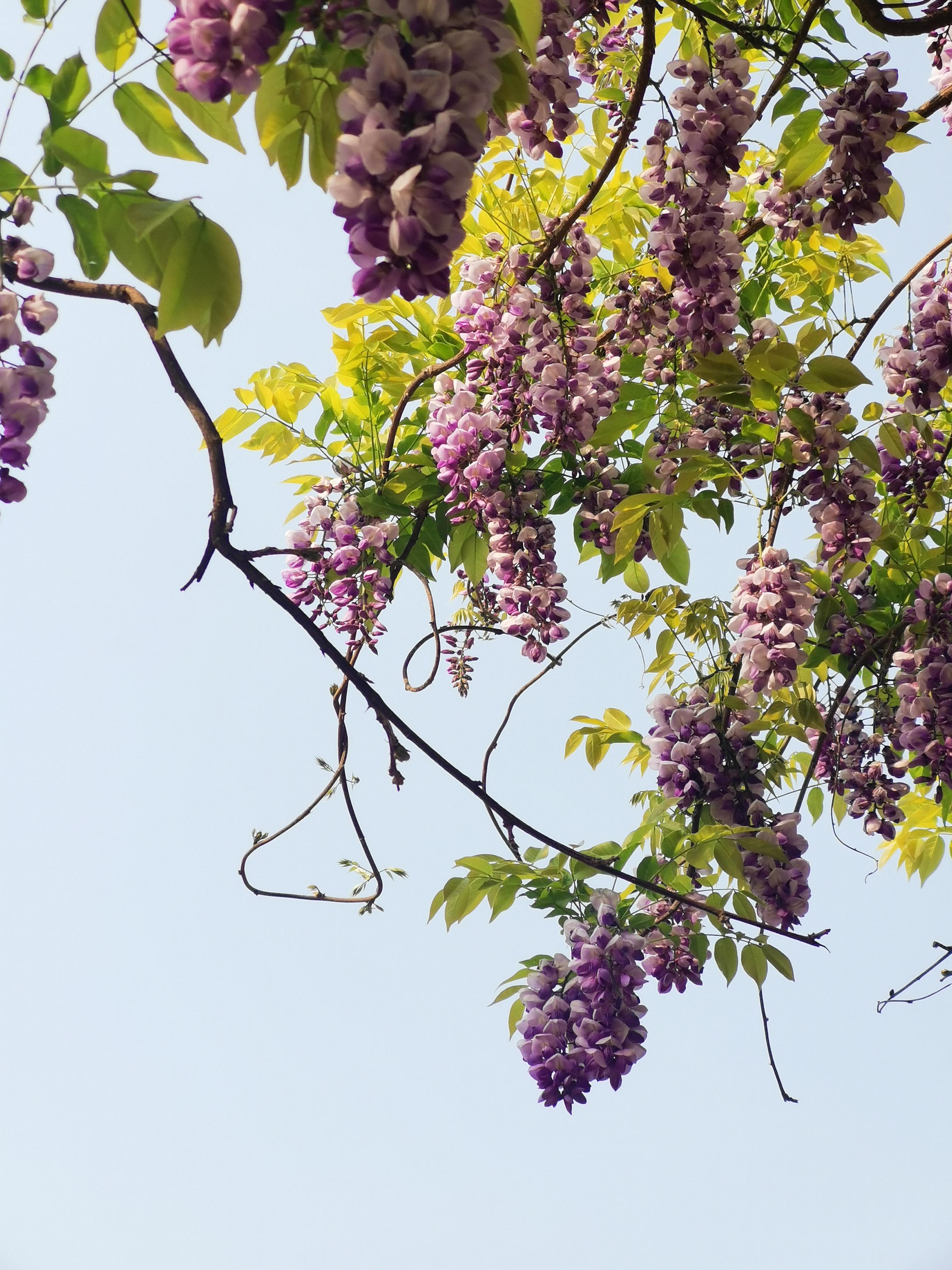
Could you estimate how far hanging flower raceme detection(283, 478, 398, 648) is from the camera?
163cm

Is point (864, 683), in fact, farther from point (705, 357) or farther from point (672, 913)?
point (705, 357)

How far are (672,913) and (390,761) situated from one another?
76 centimetres

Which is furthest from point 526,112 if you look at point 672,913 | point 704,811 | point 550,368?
point 672,913

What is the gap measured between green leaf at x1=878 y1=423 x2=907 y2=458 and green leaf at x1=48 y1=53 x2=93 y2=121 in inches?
41.9

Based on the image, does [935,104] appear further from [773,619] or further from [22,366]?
[22,366]

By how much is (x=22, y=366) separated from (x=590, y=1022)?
124 centimetres

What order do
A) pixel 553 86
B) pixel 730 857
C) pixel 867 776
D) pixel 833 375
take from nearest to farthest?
pixel 833 375 → pixel 553 86 → pixel 730 857 → pixel 867 776

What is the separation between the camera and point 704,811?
1.67m

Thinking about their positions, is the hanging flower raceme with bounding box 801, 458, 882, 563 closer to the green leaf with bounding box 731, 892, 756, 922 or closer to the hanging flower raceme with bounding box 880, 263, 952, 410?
the hanging flower raceme with bounding box 880, 263, 952, 410

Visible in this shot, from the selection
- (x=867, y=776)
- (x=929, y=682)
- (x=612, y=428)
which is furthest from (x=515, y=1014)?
(x=612, y=428)

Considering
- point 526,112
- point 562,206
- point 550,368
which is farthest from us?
point 562,206

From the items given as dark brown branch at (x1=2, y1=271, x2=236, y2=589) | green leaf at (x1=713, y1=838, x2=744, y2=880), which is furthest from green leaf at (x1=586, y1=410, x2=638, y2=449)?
dark brown branch at (x1=2, y1=271, x2=236, y2=589)

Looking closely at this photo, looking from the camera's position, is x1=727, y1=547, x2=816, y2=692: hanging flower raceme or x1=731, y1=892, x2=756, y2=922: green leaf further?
x1=731, y1=892, x2=756, y2=922: green leaf

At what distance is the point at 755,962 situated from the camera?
1585mm
